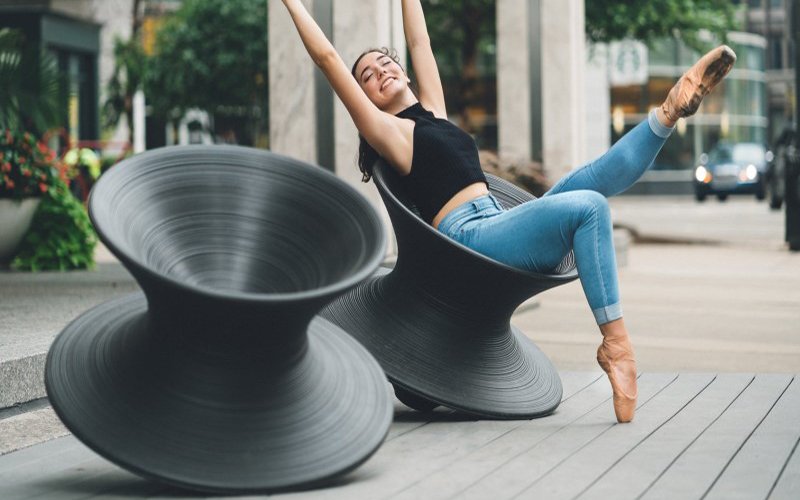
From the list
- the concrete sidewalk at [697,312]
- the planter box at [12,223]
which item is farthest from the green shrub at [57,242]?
the concrete sidewalk at [697,312]

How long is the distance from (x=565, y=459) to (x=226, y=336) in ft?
3.76

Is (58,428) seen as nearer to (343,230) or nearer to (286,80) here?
(343,230)

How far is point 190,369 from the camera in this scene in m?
3.86

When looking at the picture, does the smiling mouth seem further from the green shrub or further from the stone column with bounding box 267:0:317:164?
the green shrub

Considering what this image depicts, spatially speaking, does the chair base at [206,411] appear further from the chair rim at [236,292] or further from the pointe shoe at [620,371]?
the pointe shoe at [620,371]

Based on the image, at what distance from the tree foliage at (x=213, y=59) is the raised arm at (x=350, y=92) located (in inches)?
1059

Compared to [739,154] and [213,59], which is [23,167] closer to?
[213,59]

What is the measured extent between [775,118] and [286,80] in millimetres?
68797

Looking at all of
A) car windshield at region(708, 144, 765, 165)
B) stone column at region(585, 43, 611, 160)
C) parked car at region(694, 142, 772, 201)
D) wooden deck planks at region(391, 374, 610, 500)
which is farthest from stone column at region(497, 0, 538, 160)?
stone column at region(585, 43, 611, 160)

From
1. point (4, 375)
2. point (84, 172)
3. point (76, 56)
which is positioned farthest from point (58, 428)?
point (76, 56)

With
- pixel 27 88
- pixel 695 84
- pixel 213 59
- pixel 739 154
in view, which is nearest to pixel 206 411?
pixel 695 84

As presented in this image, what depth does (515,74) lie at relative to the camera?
1550 cm

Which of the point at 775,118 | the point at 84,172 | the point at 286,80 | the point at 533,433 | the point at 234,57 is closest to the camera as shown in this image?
the point at 533,433

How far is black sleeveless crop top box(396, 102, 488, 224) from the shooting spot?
16.7 feet
